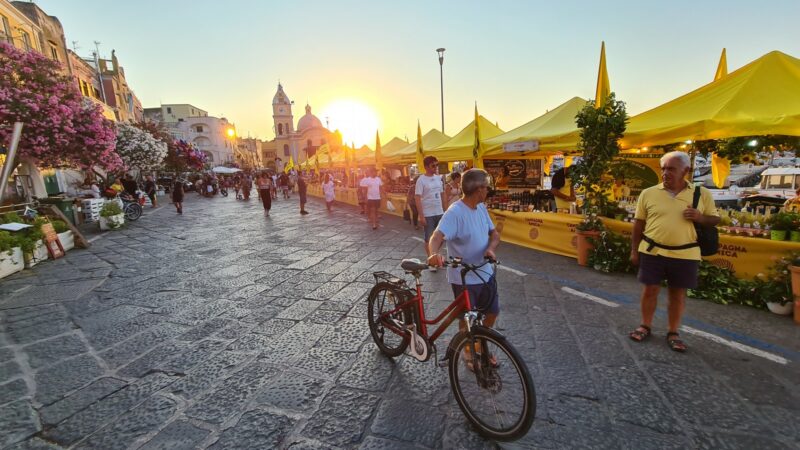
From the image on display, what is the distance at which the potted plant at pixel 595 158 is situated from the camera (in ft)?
16.7

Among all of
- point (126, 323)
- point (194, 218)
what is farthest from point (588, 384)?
point (194, 218)

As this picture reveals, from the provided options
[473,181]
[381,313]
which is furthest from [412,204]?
[473,181]

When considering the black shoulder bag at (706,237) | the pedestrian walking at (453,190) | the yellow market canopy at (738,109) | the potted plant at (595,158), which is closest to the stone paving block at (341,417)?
the black shoulder bag at (706,237)

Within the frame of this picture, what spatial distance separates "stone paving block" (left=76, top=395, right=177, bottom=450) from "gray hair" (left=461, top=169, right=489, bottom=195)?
245 centimetres

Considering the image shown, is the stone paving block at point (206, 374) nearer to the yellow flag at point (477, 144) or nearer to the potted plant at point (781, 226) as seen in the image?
the potted plant at point (781, 226)

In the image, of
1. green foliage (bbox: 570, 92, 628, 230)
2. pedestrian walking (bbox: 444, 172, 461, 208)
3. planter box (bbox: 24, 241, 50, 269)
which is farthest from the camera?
pedestrian walking (bbox: 444, 172, 461, 208)

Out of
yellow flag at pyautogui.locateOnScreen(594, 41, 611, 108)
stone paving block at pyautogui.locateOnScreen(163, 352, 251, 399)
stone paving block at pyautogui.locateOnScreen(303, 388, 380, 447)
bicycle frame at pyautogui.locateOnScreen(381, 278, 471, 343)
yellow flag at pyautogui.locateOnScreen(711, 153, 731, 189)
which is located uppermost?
yellow flag at pyautogui.locateOnScreen(594, 41, 611, 108)

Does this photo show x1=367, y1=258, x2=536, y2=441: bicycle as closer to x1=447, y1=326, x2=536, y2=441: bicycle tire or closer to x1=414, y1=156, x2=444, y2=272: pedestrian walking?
x1=447, y1=326, x2=536, y2=441: bicycle tire

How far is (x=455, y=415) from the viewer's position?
2.28 metres

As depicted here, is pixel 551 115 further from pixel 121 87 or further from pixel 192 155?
pixel 121 87

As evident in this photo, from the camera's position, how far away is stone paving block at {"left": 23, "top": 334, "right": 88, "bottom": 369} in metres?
3.08

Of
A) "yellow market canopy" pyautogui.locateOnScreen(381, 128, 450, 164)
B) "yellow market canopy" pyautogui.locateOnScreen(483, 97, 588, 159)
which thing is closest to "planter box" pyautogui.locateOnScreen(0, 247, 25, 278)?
"yellow market canopy" pyautogui.locateOnScreen(483, 97, 588, 159)

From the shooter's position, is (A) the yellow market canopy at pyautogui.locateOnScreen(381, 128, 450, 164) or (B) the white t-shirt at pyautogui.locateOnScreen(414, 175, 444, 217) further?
(A) the yellow market canopy at pyautogui.locateOnScreen(381, 128, 450, 164)

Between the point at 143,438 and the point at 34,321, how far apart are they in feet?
9.95
